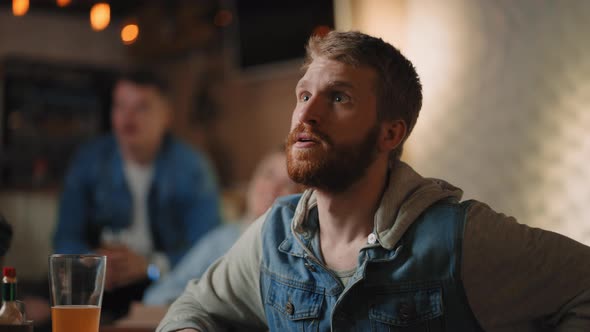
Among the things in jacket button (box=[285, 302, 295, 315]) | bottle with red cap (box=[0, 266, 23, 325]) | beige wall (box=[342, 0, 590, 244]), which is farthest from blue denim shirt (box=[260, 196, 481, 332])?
beige wall (box=[342, 0, 590, 244])

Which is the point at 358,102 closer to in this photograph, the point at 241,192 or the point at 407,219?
the point at 407,219

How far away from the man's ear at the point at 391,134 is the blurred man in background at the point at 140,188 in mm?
2553

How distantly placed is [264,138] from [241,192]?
40 centimetres

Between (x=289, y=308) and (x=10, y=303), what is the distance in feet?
1.57

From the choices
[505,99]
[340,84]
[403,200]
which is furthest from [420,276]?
[505,99]

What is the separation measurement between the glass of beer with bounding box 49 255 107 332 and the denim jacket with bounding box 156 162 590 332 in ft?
0.69

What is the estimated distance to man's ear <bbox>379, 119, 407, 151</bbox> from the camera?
1.49 m

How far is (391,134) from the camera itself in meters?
1.51

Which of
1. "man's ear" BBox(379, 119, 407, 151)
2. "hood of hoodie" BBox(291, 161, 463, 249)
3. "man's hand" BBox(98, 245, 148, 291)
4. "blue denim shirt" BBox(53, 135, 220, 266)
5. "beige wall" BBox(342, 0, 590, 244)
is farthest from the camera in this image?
"blue denim shirt" BBox(53, 135, 220, 266)

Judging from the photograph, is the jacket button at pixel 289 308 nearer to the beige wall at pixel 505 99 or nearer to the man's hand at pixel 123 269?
the beige wall at pixel 505 99

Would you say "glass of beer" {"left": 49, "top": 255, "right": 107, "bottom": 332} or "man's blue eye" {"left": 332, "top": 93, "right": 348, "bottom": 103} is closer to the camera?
"glass of beer" {"left": 49, "top": 255, "right": 107, "bottom": 332}

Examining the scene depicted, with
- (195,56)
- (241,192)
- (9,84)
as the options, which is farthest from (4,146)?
(241,192)

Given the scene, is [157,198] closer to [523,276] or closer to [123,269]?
[123,269]

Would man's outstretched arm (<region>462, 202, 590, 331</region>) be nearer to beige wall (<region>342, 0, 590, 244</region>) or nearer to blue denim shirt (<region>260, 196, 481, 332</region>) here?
blue denim shirt (<region>260, 196, 481, 332</region>)
